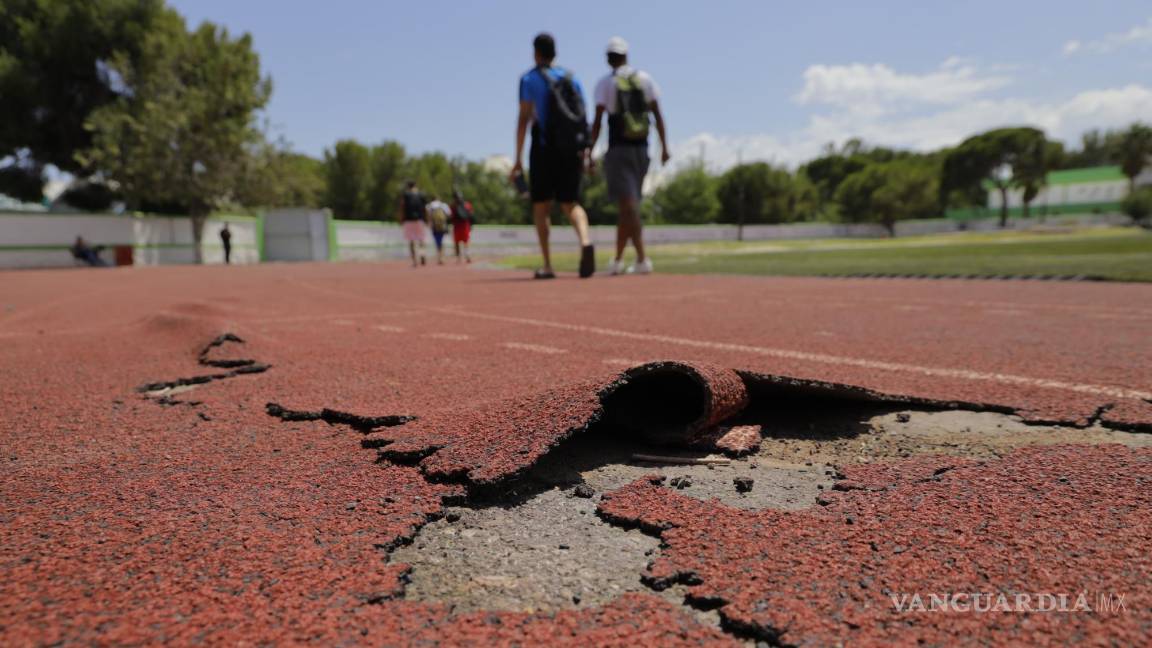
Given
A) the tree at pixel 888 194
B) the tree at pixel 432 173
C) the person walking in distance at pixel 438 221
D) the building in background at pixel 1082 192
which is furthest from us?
the building in background at pixel 1082 192

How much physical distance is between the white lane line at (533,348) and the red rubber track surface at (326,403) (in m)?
0.03

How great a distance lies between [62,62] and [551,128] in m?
32.6

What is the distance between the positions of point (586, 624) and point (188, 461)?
125cm

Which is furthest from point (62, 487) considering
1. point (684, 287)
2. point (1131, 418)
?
point (684, 287)

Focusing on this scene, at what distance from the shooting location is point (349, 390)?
2551 mm

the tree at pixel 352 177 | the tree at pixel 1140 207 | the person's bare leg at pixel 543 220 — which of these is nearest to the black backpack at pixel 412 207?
the person's bare leg at pixel 543 220

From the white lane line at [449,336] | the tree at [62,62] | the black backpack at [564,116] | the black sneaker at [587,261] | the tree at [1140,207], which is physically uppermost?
the tree at [62,62]

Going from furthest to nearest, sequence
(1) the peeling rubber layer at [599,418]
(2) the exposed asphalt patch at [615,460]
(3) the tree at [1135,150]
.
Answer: (3) the tree at [1135,150], (1) the peeling rubber layer at [599,418], (2) the exposed asphalt patch at [615,460]

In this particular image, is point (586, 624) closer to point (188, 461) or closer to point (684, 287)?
point (188, 461)

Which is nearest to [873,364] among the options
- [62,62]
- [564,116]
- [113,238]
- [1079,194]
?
[564,116]

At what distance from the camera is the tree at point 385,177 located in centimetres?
5603

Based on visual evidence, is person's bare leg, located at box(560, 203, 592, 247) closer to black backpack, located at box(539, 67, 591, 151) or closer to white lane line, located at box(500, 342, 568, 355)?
black backpack, located at box(539, 67, 591, 151)

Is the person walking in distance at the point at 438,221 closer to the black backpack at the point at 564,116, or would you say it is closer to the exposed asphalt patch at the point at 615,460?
the black backpack at the point at 564,116

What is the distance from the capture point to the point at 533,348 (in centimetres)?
344
